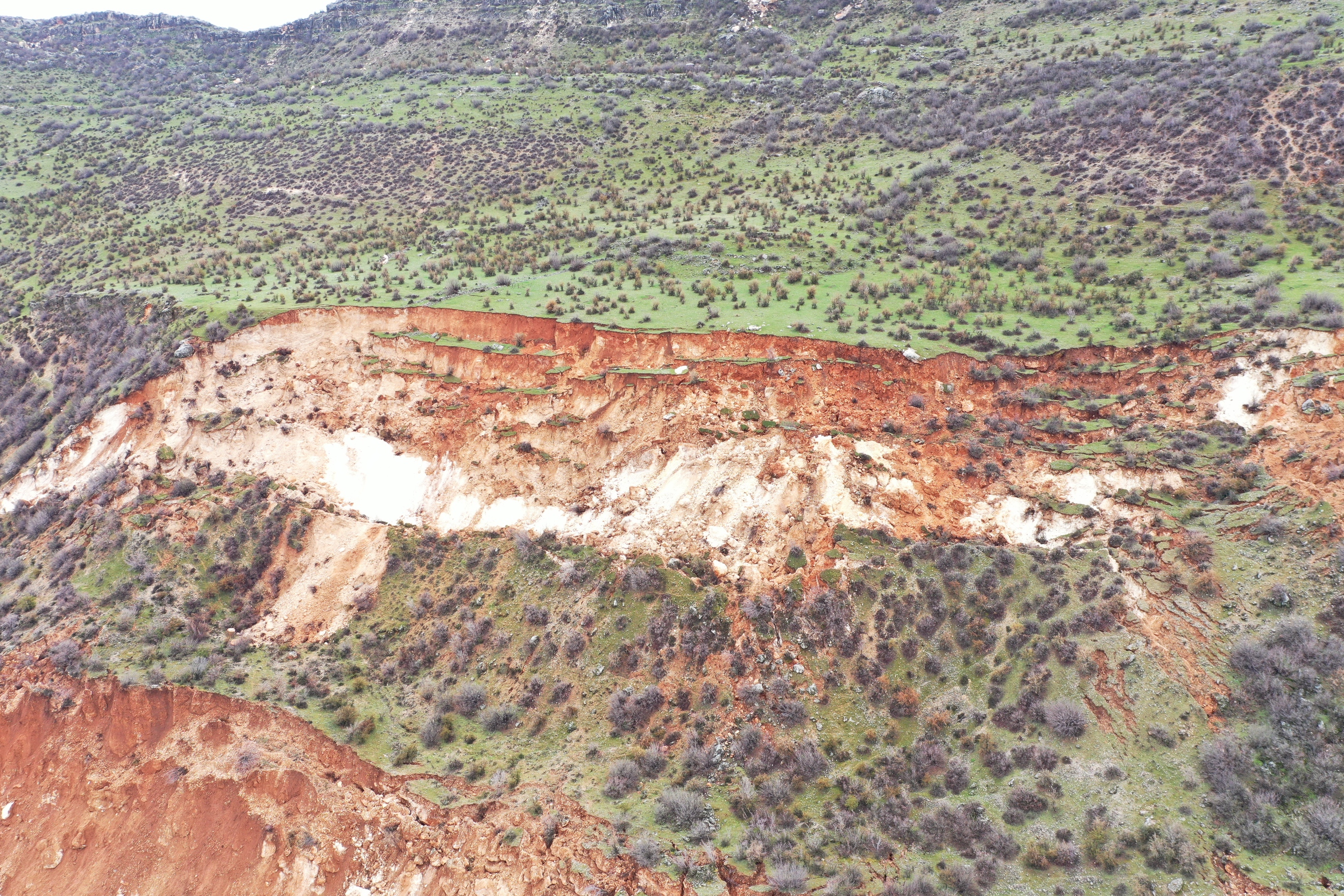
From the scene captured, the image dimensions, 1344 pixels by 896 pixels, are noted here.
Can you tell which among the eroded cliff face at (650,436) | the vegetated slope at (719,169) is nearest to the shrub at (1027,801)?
the eroded cliff face at (650,436)

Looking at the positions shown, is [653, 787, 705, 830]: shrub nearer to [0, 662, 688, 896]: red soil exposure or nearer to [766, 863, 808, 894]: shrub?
[0, 662, 688, 896]: red soil exposure

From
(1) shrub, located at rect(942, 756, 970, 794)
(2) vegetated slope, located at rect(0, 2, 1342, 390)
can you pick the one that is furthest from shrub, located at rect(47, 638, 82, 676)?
(1) shrub, located at rect(942, 756, 970, 794)

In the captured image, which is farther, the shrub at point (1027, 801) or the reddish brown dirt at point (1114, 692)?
the reddish brown dirt at point (1114, 692)

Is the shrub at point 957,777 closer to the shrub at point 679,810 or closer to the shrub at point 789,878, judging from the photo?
the shrub at point 789,878

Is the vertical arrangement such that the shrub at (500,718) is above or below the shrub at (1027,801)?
below

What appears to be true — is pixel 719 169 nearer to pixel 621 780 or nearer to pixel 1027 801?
pixel 621 780

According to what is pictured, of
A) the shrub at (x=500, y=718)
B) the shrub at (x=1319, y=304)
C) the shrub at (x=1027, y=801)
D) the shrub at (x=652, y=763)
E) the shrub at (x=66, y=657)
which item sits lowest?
the shrub at (x=500, y=718)

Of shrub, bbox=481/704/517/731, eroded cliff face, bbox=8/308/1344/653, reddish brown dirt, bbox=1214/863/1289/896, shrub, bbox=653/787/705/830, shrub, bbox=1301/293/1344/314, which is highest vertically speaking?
shrub, bbox=1301/293/1344/314
